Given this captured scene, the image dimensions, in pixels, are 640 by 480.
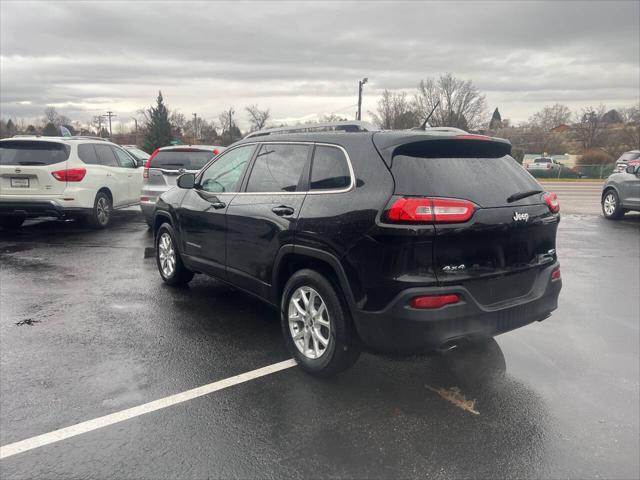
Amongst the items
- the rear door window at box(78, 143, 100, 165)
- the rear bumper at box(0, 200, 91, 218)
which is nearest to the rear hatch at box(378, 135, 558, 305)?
the rear bumper at box(0, 200, 91, 218)

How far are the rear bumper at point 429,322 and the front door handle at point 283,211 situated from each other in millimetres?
1001

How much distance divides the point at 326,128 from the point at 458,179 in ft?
4.44

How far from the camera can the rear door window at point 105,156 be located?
416 inches

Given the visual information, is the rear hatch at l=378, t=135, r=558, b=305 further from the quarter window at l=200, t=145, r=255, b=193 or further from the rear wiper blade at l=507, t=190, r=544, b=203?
the quarter window at l=200, t=145, r=255, b=193

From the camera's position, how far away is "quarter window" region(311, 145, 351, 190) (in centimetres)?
363

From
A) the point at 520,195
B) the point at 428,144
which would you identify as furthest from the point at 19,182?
the point at 520,195

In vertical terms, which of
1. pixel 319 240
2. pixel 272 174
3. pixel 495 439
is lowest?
pixel 495 439

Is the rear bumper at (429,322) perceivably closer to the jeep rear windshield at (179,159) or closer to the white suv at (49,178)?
the jeep rear windshield at (179,159)

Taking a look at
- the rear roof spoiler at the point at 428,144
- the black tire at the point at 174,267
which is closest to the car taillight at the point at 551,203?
the rear roof spoiler at the point at 428,144

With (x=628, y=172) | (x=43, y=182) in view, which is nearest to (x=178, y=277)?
(x=43, y=182)

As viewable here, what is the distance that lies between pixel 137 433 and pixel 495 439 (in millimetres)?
2110

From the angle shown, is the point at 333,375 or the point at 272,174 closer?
the point at 333,375

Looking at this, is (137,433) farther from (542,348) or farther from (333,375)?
(542,348)

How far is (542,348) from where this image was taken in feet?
14.5
